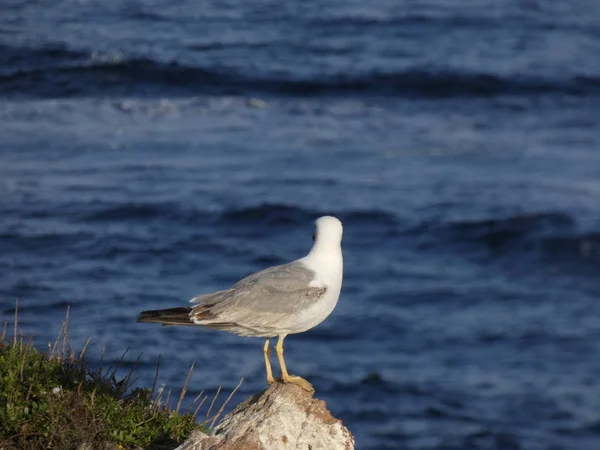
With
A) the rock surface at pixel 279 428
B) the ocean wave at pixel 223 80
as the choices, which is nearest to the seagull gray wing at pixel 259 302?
the rock surface at pixel 279 428

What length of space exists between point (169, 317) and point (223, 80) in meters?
18.5

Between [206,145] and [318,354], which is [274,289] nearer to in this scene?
[318,354]

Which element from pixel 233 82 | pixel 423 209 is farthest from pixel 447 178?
pixel 233 82

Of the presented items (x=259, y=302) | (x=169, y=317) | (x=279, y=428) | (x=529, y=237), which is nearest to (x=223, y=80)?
(x=529, y=237)

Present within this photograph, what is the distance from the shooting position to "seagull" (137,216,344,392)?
6707mm

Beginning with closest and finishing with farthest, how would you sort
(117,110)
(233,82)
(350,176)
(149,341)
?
1. (149,341)
2. (350,176)
3. (117,110)
4. (233,82)

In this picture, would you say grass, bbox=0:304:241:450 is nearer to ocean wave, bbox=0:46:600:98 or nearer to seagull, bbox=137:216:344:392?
seagull, bbox=137:216:344:392

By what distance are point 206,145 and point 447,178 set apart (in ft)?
15.1

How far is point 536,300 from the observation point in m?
16.5

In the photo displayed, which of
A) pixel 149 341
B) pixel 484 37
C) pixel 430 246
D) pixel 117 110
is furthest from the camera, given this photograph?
pixel 484 37

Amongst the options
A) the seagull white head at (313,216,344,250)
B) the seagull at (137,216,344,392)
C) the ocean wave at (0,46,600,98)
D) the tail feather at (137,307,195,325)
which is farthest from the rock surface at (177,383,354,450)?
the ocean wave at (0,46,600,98)

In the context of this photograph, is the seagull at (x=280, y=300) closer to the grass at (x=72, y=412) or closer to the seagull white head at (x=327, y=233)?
the seagull white head at (x=327, y=233)

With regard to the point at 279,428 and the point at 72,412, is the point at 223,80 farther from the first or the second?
the point at 279,428

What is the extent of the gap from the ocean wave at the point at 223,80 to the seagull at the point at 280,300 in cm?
1746
